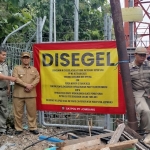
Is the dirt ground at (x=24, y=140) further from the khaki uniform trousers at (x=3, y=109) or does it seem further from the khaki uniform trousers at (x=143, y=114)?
the khaki uniform trousers at (x=143, y=114)

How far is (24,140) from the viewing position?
579 centimetres

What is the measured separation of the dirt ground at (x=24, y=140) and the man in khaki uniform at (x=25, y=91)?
15 centimetres

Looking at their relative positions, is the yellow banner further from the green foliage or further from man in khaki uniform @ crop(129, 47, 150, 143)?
the green foliage

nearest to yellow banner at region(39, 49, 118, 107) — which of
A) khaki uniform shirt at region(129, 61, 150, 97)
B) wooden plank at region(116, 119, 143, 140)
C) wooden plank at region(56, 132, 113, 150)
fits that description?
khaki uniform shirt at region(129, 61, 150, 97)

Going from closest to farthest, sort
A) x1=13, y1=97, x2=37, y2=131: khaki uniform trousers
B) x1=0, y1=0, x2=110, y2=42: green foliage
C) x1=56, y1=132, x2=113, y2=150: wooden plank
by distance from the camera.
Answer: x1=56, y1=132, x2=113, y2=150: wooden plank → x1=13, y1=97, x2=37, y2=131: khaki uniform trousers → x1=0, y1=0, x2=110, y2=42: green foliage

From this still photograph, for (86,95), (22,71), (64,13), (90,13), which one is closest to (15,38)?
(22,71)

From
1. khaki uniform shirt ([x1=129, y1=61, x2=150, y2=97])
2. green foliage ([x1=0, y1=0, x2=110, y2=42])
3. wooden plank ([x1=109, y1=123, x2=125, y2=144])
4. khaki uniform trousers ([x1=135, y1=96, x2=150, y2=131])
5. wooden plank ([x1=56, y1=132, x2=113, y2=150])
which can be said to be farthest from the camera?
green foliage ([x1=0, y1=0, x2=110, y2=42])

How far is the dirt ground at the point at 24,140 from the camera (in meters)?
5.37

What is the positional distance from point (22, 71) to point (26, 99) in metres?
0.57

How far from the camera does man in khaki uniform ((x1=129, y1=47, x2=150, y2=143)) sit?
16.7 ft

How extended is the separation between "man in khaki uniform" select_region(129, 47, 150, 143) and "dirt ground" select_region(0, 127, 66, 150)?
1.60m

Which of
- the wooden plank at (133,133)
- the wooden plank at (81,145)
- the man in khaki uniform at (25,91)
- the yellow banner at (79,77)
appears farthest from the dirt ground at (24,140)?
the wooden plank at (133,133)

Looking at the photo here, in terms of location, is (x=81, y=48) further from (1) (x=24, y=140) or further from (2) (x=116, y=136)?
(2) (x=116, y=136)

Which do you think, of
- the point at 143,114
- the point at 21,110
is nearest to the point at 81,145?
the point at 143,114
